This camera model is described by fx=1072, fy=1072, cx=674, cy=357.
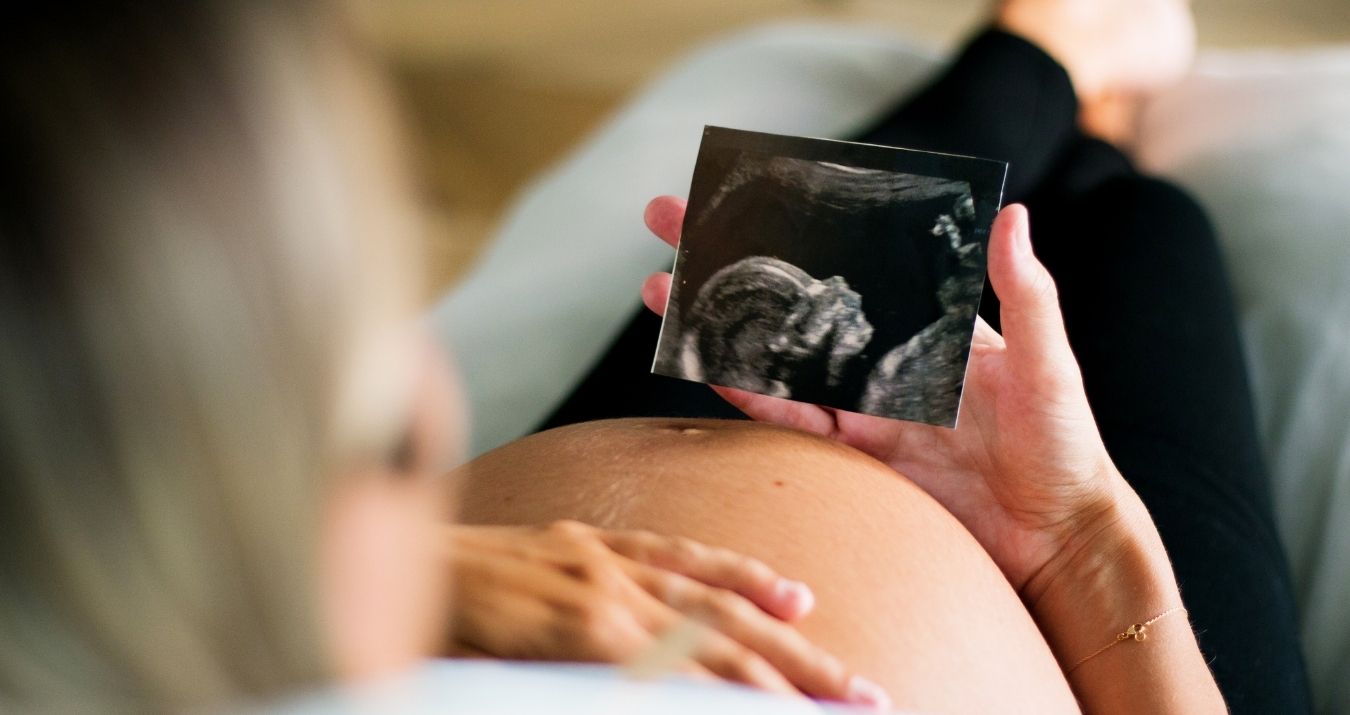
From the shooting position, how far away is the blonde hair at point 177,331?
0.31 metres

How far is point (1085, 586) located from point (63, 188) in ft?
2.18

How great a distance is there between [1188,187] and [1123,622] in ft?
2.47

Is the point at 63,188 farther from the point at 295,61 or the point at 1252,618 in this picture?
the point at 1252,618

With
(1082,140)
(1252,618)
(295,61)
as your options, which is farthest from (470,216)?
(295,61)

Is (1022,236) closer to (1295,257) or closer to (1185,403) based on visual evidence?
(1185,403)

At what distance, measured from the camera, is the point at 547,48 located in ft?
8.09

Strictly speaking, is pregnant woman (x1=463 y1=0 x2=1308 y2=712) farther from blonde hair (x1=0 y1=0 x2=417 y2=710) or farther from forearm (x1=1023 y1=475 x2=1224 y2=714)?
blonde hair (x1=0 y1=0 x2=417 y2=710)

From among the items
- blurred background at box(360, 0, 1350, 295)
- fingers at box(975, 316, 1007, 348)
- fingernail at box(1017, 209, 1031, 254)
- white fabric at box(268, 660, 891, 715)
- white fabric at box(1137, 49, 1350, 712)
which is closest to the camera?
white fabric at box(268, 660, 891, 715)

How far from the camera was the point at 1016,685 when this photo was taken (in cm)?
60

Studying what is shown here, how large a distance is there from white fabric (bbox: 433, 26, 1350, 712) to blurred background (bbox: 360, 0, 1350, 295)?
672 millimetres

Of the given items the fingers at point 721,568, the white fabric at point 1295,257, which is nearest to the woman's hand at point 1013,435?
the fingers at point 721,568

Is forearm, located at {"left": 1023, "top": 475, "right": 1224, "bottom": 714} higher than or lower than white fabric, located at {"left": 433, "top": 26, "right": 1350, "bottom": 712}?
lower

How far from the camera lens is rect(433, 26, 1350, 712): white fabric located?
3.26ft

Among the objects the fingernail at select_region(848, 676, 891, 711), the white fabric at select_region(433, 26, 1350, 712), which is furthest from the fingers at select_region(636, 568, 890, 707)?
the white fabric at select_region(433, 26, 1350, 712)
